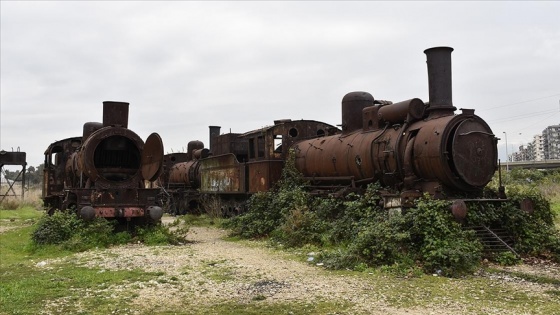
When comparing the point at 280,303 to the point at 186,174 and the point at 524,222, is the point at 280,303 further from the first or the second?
the point at 186,174

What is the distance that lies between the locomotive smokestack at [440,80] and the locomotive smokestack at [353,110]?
321 centimetres

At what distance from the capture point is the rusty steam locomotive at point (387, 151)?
998 centimetres

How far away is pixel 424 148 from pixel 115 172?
8.10m

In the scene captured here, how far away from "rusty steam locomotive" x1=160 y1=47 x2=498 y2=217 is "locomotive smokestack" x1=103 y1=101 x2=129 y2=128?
4518mm

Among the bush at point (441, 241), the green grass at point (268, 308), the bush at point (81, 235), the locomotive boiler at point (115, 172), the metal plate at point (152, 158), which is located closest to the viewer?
the green grass at point (268, 308)

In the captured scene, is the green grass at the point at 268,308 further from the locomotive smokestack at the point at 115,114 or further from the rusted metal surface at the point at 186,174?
the rusted metal surface at the point at 186,174

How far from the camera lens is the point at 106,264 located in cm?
920

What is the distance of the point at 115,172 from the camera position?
1368 centimetres

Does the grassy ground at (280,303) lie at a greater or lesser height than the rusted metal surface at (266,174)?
lesser

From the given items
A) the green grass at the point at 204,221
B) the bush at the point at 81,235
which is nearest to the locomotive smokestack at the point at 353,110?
the bush at the point at 81,235

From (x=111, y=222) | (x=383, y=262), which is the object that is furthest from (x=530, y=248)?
(x=111, y=222)

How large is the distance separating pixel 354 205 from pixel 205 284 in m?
5.06

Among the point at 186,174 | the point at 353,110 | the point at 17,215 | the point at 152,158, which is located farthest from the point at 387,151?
the point at 17,215

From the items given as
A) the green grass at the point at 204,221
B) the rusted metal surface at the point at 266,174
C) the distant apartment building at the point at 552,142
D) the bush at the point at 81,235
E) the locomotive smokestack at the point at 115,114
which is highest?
the distant apartment building at the point at 552,142
